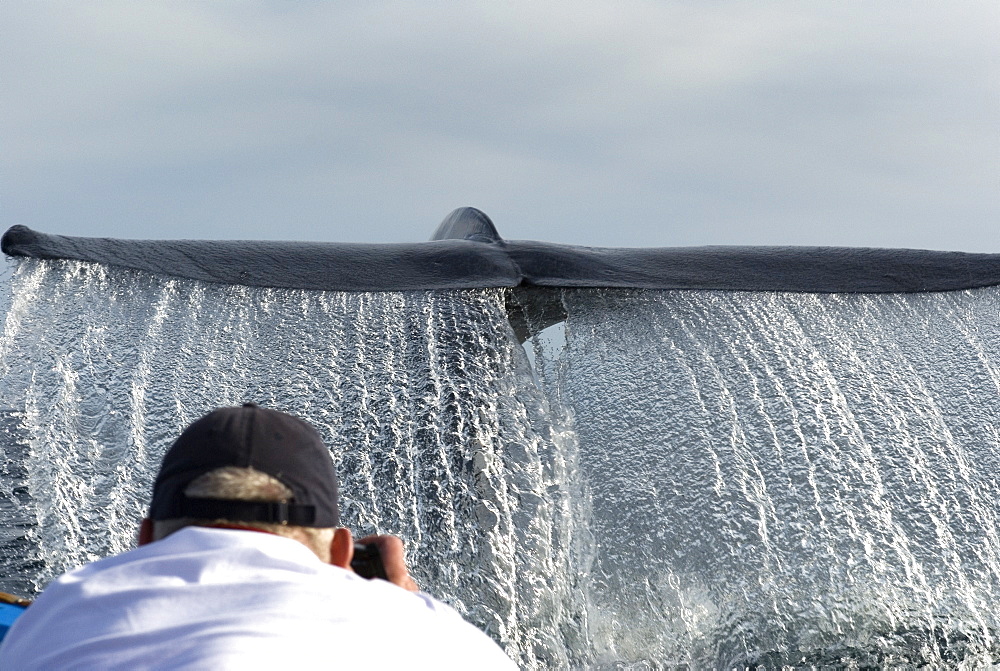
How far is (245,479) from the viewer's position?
4.68 ft

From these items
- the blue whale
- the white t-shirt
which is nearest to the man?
the white t-shirt

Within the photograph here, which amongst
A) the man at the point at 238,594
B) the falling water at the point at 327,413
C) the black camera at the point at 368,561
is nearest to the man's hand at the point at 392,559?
the black camera at the point at 368,561

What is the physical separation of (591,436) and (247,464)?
3641 mm

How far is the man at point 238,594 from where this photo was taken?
4.10ft

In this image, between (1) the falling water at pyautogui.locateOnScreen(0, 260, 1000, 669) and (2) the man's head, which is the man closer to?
(2) the man's head

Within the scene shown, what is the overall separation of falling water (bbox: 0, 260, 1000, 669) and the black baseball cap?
267cm

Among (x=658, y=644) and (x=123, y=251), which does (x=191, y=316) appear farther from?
(x=658, y=644)

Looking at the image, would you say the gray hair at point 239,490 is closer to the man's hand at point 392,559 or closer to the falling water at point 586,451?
the man's hand at point 392,559

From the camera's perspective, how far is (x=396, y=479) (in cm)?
442

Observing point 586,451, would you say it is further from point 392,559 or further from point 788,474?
point 392,559

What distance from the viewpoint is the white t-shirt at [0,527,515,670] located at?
1240 mm

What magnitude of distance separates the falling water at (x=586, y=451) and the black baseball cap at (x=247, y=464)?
267 cm

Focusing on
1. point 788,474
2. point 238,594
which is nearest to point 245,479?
point 238,594

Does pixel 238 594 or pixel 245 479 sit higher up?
pixel 245 479
